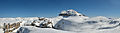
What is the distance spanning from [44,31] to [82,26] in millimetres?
3905

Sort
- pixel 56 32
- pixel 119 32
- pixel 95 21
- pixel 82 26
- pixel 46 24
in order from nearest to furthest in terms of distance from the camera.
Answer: pixel 119 32 < pixel 56 32 < pixel 82 26 < pixel 95 21 < pixel 46 24

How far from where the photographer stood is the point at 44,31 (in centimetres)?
699

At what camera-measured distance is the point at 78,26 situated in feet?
31.6

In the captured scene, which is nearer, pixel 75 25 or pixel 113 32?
pixel 113 32

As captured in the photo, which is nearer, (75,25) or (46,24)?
(75,25)

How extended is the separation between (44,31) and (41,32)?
0.20 metres

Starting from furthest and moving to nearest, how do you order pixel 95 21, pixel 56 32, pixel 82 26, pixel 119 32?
pixel 95 21, pixel 82 26, pixel 56 32, pixel 119 32

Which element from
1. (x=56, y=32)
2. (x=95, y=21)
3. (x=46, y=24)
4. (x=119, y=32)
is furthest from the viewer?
(x=46, y=24)

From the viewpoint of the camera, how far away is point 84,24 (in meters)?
9.88

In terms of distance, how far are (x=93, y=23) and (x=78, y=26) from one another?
1560 mm

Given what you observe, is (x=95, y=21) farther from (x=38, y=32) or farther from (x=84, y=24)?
(x=38, y=32)

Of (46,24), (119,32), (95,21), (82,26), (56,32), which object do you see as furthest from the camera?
(46,24)

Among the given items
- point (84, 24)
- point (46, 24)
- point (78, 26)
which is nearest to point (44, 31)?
point (78, 26)

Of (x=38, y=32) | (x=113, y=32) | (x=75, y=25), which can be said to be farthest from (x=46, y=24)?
(x=113, y=32)
